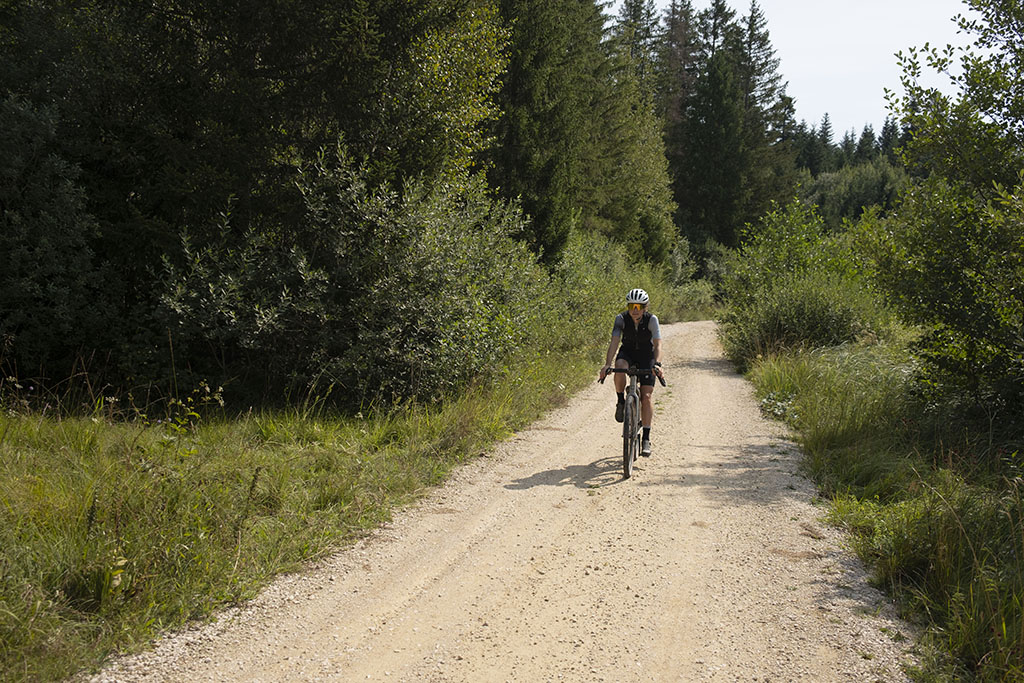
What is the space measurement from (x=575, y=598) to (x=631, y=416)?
10.4ft

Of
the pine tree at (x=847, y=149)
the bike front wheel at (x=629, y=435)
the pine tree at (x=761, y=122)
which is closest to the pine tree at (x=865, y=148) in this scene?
the pine tree at (x=847, y=149)

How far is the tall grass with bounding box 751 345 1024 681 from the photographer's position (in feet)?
12.1

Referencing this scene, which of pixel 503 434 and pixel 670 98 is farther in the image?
pixel 670 98

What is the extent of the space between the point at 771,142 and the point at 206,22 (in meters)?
51.1

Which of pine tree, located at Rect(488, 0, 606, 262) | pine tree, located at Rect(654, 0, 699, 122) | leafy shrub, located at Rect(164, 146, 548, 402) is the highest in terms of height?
pine tree, located at Rect(654, 0, 699, 122)

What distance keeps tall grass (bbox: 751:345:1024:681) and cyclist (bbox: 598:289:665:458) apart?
212 cm

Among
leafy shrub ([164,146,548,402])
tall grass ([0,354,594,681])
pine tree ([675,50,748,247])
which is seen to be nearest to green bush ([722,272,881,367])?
leafy shrub ([164,146,548,402])

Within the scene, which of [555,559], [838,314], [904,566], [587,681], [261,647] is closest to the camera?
[587,681]

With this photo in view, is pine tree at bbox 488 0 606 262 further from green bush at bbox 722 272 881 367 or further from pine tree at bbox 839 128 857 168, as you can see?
pine tree at bbox 839 128 857 168

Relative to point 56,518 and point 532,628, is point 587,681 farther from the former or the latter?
point 56,518

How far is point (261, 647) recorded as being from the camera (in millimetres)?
3787

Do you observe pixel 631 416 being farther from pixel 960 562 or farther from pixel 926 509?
pixel 960 562

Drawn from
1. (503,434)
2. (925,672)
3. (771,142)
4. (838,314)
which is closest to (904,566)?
(925,672)

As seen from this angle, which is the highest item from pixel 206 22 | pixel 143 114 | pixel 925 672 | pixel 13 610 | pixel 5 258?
pixel 206 22
